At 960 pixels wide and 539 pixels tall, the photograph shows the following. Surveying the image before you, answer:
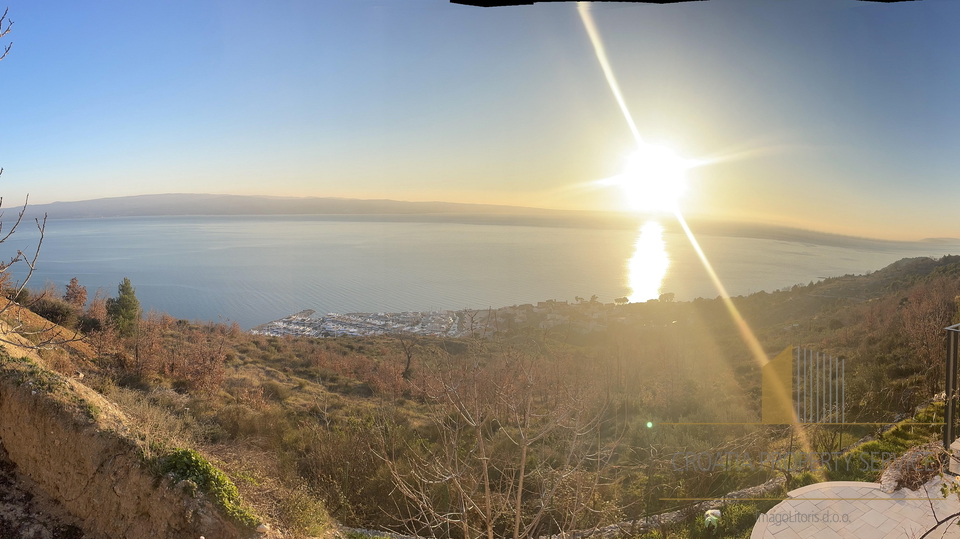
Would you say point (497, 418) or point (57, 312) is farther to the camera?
point (57, 312)

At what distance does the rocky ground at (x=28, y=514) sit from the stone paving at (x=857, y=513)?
427 centimetres

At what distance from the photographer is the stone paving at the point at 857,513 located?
8.77 feet

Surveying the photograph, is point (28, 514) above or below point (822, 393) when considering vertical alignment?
below

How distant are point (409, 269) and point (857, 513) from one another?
87.3ft

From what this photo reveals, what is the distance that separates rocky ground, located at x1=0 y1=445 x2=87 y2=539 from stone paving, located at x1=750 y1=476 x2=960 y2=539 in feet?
14.0

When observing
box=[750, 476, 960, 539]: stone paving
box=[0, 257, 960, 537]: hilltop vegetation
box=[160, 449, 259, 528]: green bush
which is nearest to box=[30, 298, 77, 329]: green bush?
box=[0, 257, 960, 537]: hilltop vegetation

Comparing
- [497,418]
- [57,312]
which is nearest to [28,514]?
[497,418]

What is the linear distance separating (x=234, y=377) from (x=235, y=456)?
5.59 metres

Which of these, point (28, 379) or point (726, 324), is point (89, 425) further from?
point (726, 324)

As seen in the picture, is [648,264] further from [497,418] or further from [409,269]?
[497,418]

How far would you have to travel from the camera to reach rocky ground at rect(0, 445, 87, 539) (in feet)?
9.08

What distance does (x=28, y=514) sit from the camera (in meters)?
2.86

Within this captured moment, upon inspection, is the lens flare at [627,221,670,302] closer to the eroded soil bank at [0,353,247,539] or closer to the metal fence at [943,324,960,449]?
the metal fence at [943,324,960,449]

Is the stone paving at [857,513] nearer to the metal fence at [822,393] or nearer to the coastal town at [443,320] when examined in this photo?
the metal fence at [822,393]
